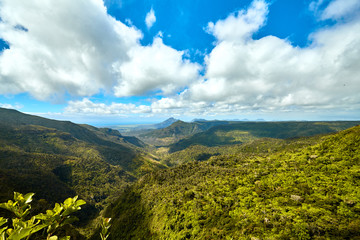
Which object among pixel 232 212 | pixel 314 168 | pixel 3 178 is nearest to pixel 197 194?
pixel 232 212

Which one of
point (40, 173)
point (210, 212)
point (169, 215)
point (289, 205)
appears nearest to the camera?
point (289, 205)

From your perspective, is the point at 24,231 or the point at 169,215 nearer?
the point at 24,231

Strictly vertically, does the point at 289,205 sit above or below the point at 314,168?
below

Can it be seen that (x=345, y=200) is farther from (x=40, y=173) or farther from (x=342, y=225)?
(x=40, y=173)

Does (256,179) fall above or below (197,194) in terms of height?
above

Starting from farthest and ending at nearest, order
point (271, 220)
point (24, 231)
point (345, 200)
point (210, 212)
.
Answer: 1. point (210, 212)
2. point (271, 220)
3. point (345, 200)
4. point (24, 231)

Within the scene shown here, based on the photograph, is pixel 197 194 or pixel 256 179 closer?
pixel 256 179

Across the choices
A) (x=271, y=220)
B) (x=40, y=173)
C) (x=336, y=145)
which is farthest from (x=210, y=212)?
(x=40, y=173)

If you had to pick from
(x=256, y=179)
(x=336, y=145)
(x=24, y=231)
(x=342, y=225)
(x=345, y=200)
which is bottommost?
(x=256, y=179)

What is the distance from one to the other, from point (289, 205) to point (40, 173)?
276 metres

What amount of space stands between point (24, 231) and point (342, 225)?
49.5m

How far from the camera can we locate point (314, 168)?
53.2 m

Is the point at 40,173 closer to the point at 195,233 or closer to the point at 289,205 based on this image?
the point at 195,233

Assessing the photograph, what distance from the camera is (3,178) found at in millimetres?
133500
